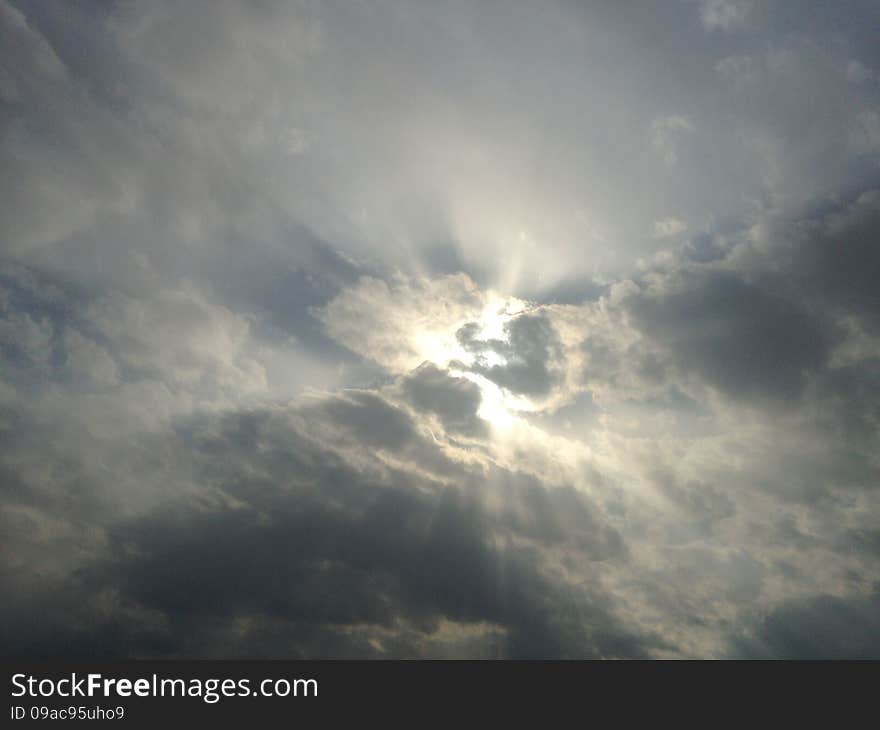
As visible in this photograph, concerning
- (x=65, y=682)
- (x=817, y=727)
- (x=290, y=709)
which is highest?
(x=65, y=682)

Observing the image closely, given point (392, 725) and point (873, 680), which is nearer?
point (873, 680)

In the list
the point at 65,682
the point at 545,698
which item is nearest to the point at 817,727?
the point at 545,698

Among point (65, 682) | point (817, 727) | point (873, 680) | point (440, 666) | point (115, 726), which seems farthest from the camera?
point (440, 666)

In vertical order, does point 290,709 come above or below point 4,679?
below

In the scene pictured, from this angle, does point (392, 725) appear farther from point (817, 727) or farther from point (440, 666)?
point (817, 727)

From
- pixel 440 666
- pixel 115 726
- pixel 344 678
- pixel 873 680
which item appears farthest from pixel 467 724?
pixel 873 680

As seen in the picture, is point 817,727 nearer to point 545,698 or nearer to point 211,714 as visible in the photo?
point 545,698

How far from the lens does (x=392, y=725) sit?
418 ft

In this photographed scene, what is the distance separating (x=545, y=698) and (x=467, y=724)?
23.4m

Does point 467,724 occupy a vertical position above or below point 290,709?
below

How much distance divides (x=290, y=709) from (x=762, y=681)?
131m

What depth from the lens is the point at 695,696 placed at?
116 metres

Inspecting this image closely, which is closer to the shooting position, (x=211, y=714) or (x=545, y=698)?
(x=545, y=698)

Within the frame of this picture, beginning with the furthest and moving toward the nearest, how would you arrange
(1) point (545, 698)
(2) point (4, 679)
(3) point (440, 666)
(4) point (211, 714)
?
(4) point (211, 714) → (3) point (440, 666) → (1) point (545, 698) → (2) point (4, 679)
